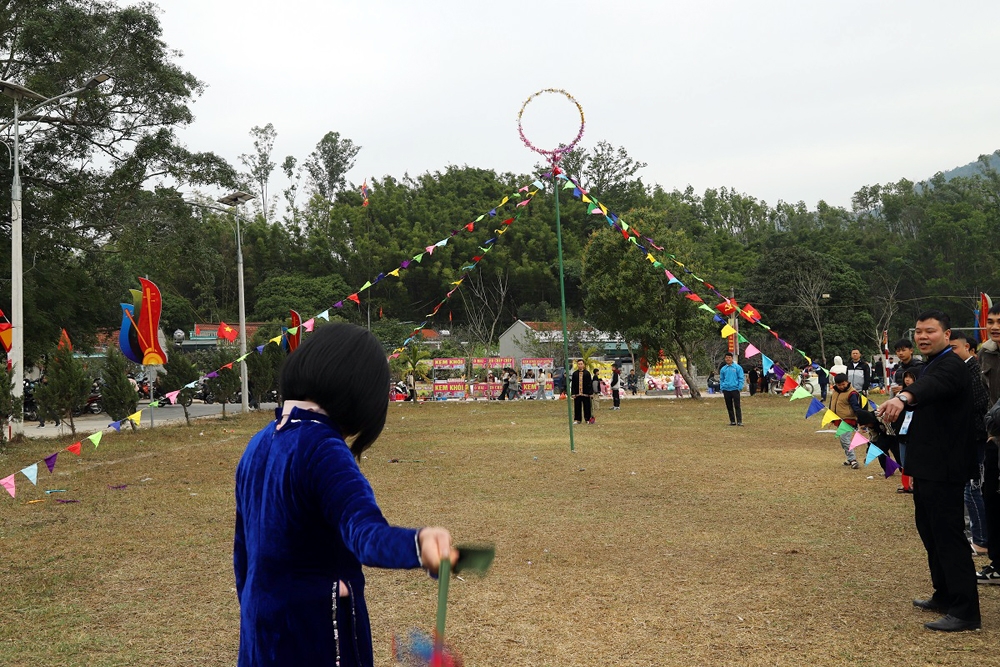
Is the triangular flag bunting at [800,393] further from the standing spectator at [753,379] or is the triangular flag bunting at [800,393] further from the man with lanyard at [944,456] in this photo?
the standing spectator at [753,379]

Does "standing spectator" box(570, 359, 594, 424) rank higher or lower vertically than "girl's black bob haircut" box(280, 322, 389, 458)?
lower

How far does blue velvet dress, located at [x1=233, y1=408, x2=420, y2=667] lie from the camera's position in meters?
2.04

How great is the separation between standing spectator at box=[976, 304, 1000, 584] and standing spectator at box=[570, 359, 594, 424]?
14.2 metres

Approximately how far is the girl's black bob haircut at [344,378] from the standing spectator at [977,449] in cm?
459

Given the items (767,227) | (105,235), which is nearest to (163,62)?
(105,235)

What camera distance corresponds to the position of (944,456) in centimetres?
497

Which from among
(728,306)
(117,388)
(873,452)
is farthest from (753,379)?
(873,452)

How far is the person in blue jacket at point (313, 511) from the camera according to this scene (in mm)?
2035

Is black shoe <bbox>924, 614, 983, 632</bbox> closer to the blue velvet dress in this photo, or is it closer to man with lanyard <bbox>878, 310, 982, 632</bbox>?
man with lanyard <bbox>878, 310, 982, 632</bbox>

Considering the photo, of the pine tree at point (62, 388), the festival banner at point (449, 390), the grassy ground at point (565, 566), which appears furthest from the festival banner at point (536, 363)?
the grassy ground at point (565, 566)

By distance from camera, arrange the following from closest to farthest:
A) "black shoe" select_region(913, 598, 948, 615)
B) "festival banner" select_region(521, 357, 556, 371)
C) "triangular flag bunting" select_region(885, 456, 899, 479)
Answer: "black shoe" select_region(913, 598, 948, 615) < "triangular flag bunting" select_region(885, 456, 899, 479) < "festival banner" select_region(521, 357, 556, 371)

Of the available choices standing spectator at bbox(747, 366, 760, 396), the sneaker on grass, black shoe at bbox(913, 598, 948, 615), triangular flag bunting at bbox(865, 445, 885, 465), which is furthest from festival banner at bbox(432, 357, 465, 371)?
black shoe at bbox(913, 598, 948, 615)

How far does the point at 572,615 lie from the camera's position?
542cm

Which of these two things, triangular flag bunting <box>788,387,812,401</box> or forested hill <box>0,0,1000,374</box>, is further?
forested hill <box>0,0,1000,374</box>
